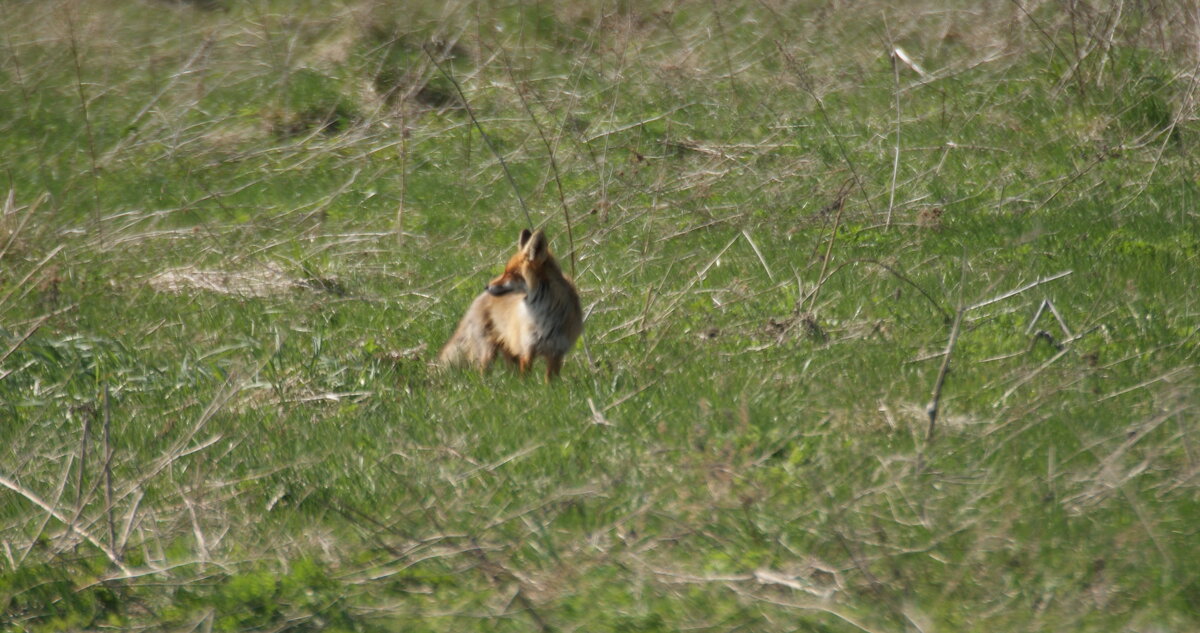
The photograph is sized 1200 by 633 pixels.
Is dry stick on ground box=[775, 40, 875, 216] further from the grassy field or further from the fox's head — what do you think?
the fox's head

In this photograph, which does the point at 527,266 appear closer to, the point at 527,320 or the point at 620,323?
the point at 527,320

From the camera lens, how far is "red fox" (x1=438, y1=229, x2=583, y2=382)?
717 centimetres

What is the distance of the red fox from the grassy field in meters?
0.20

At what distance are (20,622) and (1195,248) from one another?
675 cm

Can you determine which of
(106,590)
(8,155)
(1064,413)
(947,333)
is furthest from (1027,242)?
(8,155)

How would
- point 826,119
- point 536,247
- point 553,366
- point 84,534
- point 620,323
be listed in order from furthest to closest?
point 826,119 → point 620,323 → point 553,366 → point 536,247 → point 84,534

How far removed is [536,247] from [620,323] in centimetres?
92

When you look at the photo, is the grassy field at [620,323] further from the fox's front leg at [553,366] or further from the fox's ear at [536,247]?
the fox's ear at [536,247]

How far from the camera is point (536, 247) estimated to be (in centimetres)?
712

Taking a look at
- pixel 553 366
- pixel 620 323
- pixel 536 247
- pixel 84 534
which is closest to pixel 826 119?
pixel 620 323

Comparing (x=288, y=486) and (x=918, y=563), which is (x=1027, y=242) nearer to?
(x=918, y=563)

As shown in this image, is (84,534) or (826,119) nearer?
(84,534)

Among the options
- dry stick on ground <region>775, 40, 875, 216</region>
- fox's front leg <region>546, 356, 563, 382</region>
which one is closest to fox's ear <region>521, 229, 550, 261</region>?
fox's front leg <region>546, 356, 563, 382</region>

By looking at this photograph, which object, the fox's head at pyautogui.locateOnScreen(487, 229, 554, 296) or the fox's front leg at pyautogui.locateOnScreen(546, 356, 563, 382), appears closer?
the fox's head at pyautogui.locateOnScreen(487, 229, 554, 296)
